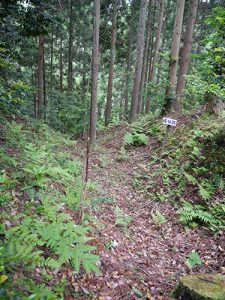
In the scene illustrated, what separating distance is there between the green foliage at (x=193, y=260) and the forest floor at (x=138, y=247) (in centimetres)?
7

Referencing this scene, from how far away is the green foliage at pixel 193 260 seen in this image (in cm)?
433

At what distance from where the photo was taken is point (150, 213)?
6047mm

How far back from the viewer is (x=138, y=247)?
4.74 metres

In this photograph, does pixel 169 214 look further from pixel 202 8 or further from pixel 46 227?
pixel 202 8

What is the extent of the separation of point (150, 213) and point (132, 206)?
53 cm

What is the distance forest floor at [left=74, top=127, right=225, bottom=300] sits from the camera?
3.63 metres

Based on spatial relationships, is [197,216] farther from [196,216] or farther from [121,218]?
[121,218]

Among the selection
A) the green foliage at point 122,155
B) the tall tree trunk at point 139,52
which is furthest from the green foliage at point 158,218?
the tall tree trunk at point 139,52

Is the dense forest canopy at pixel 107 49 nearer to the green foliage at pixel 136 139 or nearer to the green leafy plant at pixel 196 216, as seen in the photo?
the green foliage at pixel 136 139

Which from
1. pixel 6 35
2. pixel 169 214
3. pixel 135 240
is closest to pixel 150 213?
pixel 169 214

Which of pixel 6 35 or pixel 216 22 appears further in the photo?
pixel 6 35

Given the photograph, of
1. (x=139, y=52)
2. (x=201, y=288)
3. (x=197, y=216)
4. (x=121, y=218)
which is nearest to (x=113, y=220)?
(x=121, y=218)

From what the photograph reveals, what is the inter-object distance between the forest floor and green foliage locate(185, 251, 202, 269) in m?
0.07

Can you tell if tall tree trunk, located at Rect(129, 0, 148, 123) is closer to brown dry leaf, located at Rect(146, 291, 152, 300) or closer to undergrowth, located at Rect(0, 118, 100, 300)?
undergrowth, located at Rect(0, 118, 100, 300)
